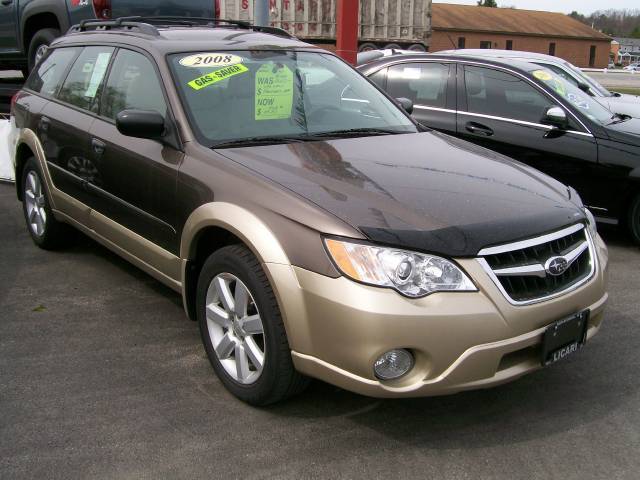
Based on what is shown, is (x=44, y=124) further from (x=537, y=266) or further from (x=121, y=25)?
(x=537, y=266)

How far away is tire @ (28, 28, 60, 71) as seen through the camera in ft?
27.5

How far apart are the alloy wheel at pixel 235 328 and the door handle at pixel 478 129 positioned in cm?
386

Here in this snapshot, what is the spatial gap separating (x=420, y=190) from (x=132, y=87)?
198cm

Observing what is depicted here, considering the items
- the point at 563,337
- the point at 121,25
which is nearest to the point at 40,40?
the point at 121,25

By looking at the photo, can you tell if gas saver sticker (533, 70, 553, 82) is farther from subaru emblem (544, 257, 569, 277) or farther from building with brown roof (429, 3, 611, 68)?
building with brown roof (429, 3, 611, 68)

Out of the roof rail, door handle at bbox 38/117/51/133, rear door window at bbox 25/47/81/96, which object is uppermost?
the roof rail

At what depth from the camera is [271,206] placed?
2.88m

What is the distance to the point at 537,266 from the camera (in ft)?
9.14

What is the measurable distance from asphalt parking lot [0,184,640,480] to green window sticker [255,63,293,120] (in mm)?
1335

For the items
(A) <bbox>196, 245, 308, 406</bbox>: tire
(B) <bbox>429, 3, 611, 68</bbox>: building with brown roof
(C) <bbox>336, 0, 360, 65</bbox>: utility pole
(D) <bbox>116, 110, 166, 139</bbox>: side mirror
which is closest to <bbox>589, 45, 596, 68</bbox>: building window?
(B) <bbox>429, 3, 611, 68</bbox>: building with brown roof

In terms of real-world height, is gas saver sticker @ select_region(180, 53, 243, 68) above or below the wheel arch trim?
above

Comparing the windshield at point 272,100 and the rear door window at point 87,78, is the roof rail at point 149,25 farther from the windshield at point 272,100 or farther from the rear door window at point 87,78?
the windshield at point 272,100

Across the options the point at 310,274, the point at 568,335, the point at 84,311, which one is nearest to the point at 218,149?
the point at 310,274

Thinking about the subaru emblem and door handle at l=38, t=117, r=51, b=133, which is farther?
door handle at l=38, t=117, r=51, b=133
